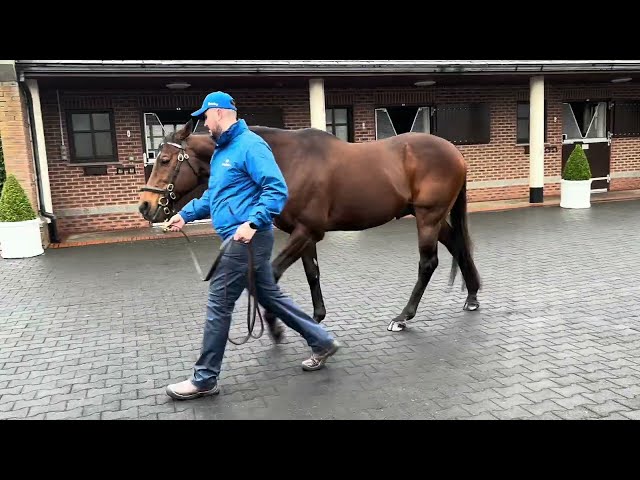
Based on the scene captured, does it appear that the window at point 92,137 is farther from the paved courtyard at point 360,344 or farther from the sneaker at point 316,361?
the sneaker at point 316,361

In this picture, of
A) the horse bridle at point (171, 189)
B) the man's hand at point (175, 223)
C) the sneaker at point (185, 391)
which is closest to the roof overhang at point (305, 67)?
the horse bridle at point (171, 189)

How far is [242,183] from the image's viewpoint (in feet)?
12.0

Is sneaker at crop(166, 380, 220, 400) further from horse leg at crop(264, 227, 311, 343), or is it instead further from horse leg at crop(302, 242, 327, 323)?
horse leg at crop(302, 242, 327, 323)

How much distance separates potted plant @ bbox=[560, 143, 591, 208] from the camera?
12805 millimetres

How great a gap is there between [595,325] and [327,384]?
8.34ft

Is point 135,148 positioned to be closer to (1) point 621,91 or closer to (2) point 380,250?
(2) point 380,250

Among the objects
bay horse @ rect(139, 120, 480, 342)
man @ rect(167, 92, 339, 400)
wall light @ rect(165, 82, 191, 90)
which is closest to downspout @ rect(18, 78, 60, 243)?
wall light @ rect(165, 82, 191, 90)

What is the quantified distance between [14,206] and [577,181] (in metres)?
11.2

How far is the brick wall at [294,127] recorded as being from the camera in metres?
11.5

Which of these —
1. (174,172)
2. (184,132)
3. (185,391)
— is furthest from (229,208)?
(185,391)

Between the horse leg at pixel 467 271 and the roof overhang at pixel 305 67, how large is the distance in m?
6.12

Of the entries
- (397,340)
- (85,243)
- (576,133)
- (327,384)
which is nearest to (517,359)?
(397,340)

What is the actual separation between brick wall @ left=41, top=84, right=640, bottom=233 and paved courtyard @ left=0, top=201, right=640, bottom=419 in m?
3.51

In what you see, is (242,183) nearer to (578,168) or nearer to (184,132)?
(184,132)
